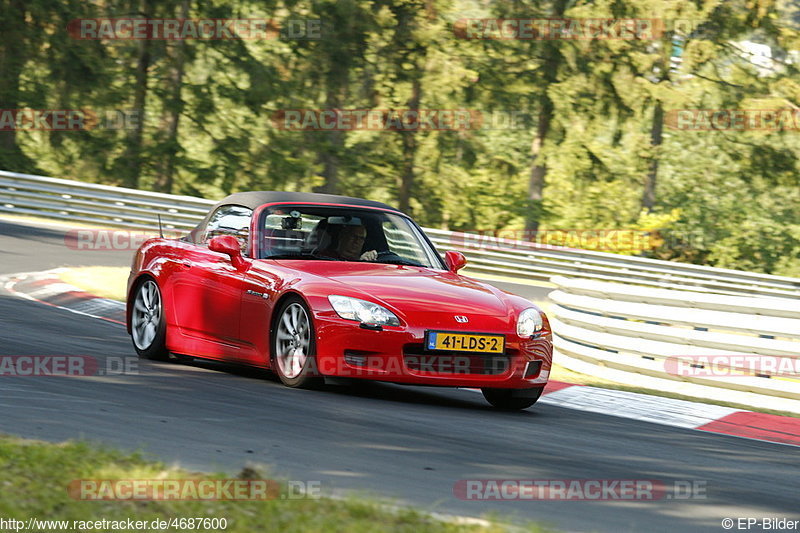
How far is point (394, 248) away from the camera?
30.3ft

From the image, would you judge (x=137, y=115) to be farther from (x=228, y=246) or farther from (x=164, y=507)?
(x=164, y=507)

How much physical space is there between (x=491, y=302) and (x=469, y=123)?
24.9m

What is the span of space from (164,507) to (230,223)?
16.5 ft

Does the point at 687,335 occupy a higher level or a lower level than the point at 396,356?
lower

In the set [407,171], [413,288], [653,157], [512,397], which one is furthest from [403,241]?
[407,171]

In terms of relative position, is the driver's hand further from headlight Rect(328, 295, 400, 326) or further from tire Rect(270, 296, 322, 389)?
headlight Rect(328, 295, 400, 326)

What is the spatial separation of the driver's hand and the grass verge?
283 cm

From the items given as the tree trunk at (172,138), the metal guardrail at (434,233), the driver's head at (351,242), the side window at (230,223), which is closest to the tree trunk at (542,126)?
the metal guardrail at (434,233)

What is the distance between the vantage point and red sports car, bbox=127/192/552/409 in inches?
306

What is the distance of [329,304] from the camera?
7.81 meters

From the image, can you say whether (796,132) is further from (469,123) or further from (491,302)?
(491,302)

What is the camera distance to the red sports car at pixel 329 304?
25.5ft

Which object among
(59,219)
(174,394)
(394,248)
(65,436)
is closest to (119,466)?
(65,436)

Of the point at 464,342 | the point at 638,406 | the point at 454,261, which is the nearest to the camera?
the point at 464,342
